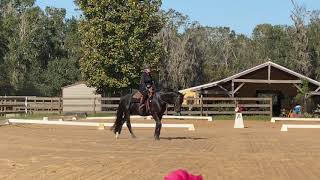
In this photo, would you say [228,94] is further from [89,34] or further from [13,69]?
[13,69]

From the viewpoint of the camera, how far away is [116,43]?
45.2m

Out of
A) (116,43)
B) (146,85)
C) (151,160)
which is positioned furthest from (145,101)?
(116,43)

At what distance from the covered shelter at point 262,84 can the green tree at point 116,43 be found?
5275mm

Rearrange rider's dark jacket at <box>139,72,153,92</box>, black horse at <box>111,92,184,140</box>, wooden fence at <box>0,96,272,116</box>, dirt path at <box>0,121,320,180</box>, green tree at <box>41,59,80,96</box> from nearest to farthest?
dirt path at <box>0,121,320,180</box>
rider's dark jacket at <box>139,72,153,92</box>
black horse at <box>111,92,184,140</box>
wooden fence at <box>0,96,272,116</box>
green tree at <box>41,59,80,96</box>

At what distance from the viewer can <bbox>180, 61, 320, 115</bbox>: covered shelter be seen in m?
42.5

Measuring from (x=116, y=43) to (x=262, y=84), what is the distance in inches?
478

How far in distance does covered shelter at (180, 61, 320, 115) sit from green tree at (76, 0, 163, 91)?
5275 millimetres

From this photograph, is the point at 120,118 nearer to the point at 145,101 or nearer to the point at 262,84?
the point at 145,101

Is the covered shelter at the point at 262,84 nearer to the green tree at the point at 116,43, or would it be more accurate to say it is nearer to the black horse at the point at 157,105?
the green tree at the point at 116,43

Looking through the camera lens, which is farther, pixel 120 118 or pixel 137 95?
pixel 120 118

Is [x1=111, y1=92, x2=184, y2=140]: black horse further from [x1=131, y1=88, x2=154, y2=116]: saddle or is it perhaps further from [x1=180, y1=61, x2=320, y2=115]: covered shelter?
[x1=180, y1=61, x2=320, y2=115]: covered shelter

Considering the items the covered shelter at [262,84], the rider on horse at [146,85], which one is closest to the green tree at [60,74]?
the covered shelter at [262,84]

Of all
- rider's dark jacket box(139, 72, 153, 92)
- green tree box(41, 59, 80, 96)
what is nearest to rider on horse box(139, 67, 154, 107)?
rider's dark jacket box(139, 72, 153, 92)

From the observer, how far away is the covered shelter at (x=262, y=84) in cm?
4247
